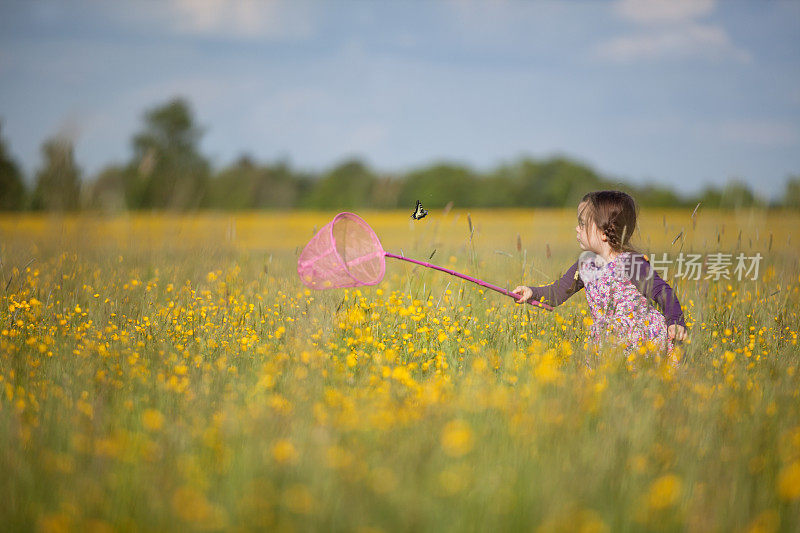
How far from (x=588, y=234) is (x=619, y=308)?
1.79ft

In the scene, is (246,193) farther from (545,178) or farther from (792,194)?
(545,178)

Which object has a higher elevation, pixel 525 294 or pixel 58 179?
pixel 58 179

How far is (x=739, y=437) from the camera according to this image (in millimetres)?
2402

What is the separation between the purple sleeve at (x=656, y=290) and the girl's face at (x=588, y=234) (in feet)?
0.84

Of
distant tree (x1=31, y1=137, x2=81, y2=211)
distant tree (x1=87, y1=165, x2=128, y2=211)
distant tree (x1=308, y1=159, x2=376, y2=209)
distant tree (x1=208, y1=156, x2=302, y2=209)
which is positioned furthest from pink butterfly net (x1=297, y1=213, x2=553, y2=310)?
distant tree (x1=308, y1=159, x2=376, y2=209)

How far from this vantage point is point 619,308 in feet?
12.5

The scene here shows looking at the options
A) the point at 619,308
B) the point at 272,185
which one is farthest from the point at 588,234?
the point at 272,185

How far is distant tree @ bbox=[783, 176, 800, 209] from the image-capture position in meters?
5.18

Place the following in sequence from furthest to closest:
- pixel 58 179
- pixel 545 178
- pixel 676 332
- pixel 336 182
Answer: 1. pixel 545 178
2. pixel 336 182
3. pixel 58 179
4. pixel 676 332

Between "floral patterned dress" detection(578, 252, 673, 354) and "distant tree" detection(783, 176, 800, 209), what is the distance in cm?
239

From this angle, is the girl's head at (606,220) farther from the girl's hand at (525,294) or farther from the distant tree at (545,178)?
the distant tree at (545,178)

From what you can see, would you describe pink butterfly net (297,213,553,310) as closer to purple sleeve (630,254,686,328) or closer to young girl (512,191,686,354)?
young girl (512,191,686,354)

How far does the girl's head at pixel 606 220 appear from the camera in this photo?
380cm

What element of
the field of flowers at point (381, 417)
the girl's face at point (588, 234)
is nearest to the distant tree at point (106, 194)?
the field of flowers at point (381, 417)
